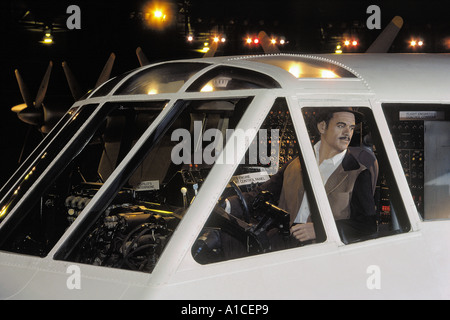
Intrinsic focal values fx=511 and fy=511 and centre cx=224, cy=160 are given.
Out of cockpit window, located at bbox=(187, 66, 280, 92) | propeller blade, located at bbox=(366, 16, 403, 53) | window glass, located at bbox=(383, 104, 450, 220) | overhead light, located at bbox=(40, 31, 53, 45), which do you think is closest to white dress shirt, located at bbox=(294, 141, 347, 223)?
window glass, located at bbox=(383, 104, 450, 220)

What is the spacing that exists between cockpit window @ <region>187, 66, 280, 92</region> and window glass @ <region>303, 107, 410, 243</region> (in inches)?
23.1

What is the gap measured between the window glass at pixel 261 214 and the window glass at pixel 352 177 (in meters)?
0.20

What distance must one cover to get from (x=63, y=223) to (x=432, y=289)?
2.53m

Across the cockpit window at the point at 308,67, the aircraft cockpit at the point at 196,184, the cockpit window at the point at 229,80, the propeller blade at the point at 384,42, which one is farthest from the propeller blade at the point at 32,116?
the cockpit window at the point at 229,80

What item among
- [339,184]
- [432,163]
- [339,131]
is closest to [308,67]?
[339,131]

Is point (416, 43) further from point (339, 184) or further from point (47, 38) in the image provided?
point (339, 184)

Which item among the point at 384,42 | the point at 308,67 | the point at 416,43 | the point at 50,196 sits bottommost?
the point at 50,196

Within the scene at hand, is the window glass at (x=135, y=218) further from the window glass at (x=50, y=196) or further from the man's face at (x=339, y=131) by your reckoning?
the man's face at (x=339, y=131)

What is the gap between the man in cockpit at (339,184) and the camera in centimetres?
291

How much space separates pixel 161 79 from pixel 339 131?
3.89 ft

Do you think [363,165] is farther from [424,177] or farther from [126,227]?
[126,227]

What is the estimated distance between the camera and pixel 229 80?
273 centimetres

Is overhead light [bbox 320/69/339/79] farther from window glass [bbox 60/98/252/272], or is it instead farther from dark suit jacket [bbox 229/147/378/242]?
dark suit jacket [bbox 229/147/378/242]
